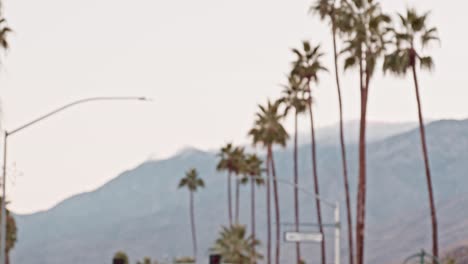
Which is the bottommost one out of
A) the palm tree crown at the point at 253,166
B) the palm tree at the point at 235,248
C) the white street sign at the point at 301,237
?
the white street sign at the point at 301,237

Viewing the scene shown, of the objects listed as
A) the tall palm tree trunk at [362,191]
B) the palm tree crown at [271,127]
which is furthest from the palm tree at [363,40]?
the palm tree crown at [271,127]

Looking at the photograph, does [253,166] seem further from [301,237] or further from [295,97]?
[301,237]

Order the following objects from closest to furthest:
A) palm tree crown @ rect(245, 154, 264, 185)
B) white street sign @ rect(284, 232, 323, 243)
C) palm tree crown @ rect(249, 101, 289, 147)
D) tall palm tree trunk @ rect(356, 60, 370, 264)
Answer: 1. white street sign @ rect(284, 232, 323, 243)
2. tall palm tree trunk @ rect(356, 60, 370, 264)
3. palm tree crown @ rect(249, 101, 289, 147)
4. palm tree crown @ rect(245, 154, 264, 185)

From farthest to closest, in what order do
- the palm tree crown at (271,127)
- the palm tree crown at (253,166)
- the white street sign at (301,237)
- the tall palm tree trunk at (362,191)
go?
the palm tree crown at (253,166)
the palm tree crown at (271,127)
the tall palm tree trunk at (362,191)
the white street sign at (301,237)

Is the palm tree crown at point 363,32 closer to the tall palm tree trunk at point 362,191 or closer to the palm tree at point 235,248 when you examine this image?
the tall palm tree trunk at point 362,191

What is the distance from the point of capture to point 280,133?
125 metres

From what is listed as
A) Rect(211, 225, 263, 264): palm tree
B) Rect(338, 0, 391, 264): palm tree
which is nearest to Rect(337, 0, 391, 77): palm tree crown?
Rect(338, 0, 391, 264): palm tree

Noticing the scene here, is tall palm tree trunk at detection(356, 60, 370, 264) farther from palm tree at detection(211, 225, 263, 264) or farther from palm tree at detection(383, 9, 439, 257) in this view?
palm tree at detection(211, 225, 263, 264)

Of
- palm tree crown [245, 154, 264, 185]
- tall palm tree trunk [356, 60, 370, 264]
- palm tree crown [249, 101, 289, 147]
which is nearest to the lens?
tall palm tree trunk [356, 60, 370, 264]

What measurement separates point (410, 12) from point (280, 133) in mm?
46044

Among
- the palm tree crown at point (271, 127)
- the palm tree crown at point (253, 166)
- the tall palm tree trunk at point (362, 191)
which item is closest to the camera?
the tall palm tree trunk at point (362, 191)

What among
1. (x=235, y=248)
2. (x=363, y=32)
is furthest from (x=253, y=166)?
(x=363, y=32)

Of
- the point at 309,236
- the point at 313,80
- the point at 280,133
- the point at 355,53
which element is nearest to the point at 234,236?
the point at 280,133

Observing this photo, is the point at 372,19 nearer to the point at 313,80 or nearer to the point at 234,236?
the point at 313,80
